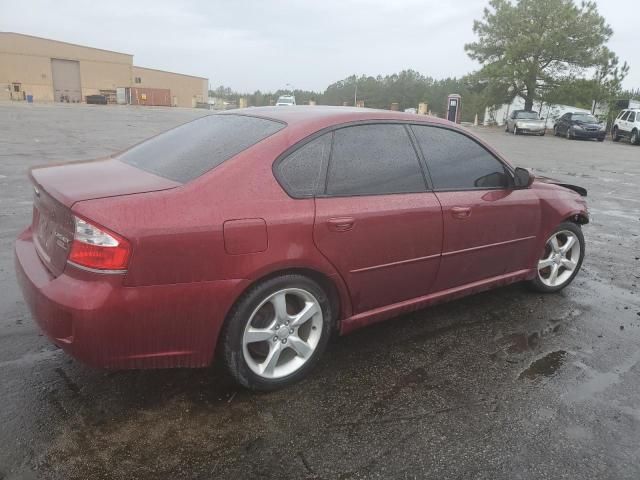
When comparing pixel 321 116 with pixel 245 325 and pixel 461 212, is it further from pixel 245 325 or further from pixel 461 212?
pixel 245 325

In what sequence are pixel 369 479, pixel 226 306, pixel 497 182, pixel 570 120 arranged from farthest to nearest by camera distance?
pixel 570 120 < pixel 497 182 < pixel 226 306 < pixel 369 479

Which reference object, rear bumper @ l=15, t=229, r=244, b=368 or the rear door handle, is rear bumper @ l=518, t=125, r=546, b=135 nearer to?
the rear door handle

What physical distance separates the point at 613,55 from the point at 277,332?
1677 inches

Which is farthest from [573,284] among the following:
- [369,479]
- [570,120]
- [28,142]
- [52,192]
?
[570,120]

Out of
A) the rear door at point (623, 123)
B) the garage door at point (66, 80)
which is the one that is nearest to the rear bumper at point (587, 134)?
the rear door at point (623, 123)

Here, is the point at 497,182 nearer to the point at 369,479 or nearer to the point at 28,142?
the point at 369,479

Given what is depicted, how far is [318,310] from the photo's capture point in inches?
113

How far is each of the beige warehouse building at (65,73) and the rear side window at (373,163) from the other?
183 ft

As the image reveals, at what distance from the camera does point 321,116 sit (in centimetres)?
304

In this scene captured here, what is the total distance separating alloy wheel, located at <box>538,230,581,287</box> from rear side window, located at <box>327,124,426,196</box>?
1.72 meters

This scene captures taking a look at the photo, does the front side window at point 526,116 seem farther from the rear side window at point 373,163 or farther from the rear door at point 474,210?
the rear side window at point 373,163

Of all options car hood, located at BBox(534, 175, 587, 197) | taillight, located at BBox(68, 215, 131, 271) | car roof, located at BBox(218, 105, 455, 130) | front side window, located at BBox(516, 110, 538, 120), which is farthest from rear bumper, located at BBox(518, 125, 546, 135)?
taillight, located at BBox(68, 215, 131, 271)

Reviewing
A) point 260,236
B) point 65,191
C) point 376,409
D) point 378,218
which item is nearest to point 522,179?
point 378,218

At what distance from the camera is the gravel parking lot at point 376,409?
2.27 m
